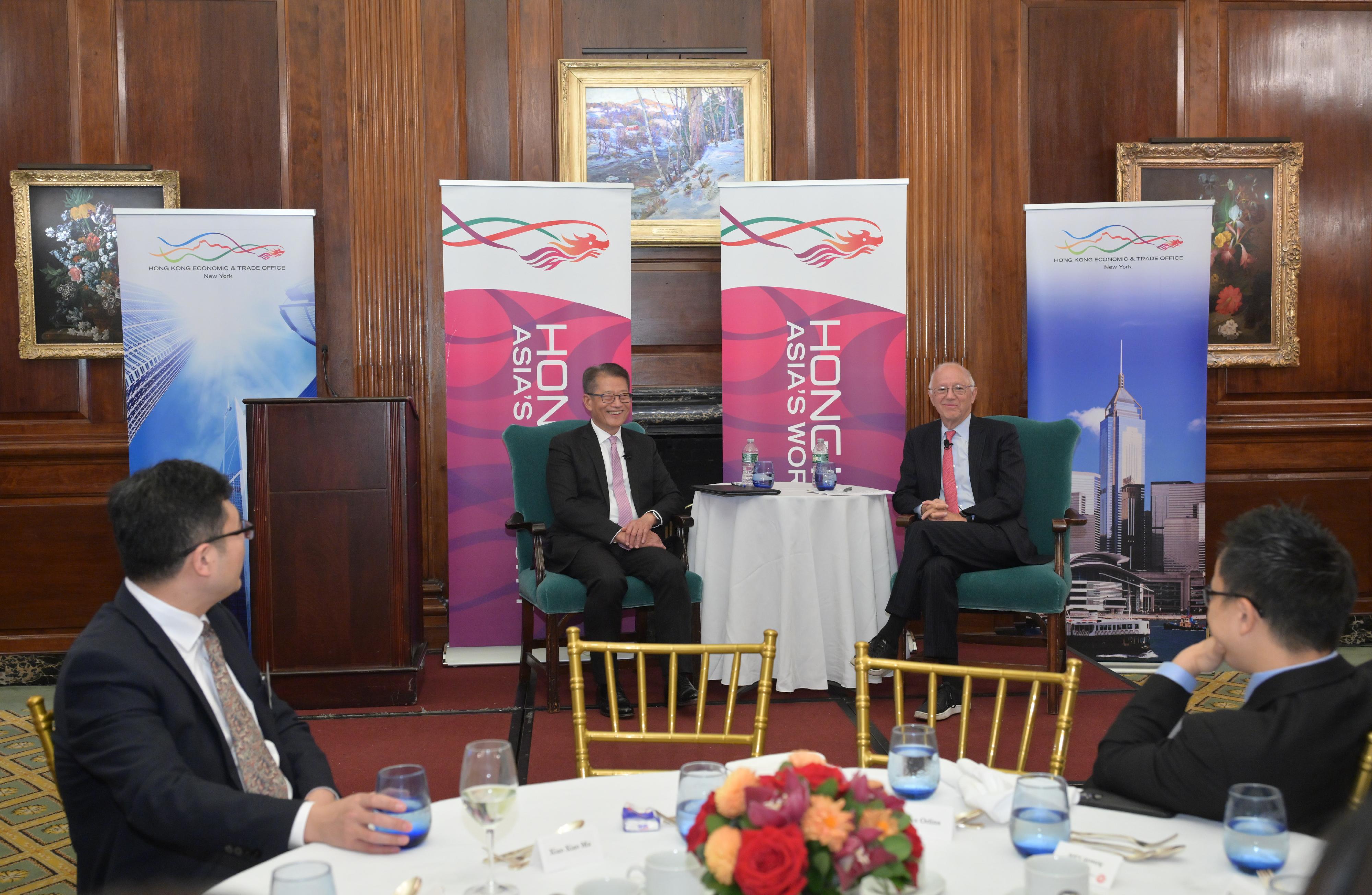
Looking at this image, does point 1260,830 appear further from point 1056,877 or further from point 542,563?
point 542,563

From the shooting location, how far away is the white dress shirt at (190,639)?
179 centimetres

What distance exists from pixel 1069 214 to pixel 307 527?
4.10 m

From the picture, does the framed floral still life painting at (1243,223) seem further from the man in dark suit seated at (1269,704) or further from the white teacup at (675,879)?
the white teacup at (675,879)

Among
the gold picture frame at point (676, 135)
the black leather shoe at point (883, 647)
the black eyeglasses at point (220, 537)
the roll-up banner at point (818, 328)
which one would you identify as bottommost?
the black leather shoe at point (883, 647)

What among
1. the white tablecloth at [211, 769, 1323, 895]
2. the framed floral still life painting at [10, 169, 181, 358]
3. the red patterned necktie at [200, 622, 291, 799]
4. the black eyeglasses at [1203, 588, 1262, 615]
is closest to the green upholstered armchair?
the black eyeglasses at [1203, 588, 1262, 615]

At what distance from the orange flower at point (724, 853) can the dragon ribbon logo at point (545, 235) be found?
14.8 ft

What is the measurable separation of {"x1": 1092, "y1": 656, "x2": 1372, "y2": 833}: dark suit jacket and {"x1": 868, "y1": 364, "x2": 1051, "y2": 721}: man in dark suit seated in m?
2.27

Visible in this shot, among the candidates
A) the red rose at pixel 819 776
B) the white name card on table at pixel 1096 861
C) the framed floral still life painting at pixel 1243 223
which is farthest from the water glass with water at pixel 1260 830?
the framed floral still life painting at pixel 1243 223

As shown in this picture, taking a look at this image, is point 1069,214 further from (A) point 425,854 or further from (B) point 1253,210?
(A) point 425,854

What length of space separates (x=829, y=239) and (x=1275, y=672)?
12.9ft

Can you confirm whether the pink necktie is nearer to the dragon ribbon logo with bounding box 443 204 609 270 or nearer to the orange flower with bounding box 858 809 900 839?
the dragon ribbon logo with bounding box 443 204 609 270

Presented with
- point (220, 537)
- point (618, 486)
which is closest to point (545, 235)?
point (618, 486)

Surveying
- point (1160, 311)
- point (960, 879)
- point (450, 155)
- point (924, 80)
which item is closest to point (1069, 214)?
point (1160, 311)

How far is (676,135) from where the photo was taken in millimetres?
5930
